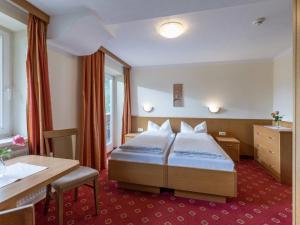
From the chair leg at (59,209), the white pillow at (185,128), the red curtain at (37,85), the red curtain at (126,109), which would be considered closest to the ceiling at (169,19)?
the red curtain at (37,85)

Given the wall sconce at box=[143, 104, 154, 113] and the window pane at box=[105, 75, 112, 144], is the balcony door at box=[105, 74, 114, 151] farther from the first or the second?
the wall sconce at box=[143, 104, 154, 113]

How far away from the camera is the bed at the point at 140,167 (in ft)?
7.80

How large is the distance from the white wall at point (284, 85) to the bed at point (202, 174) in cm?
209

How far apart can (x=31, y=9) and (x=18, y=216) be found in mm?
2208

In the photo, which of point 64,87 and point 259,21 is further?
point 64,87

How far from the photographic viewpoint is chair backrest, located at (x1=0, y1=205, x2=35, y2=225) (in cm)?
66

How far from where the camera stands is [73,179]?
1.76 meters

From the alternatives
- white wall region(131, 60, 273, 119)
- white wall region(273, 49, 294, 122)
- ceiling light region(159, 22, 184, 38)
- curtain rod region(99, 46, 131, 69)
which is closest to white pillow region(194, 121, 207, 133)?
white wall region(131, 60, 273, 119)

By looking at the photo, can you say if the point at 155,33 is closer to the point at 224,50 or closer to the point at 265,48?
the point at 224,50

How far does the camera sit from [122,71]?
4.65 meters

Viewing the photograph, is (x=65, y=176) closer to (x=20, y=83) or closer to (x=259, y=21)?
(x=20, y=83)

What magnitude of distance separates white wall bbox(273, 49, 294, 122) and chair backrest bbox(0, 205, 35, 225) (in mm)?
4030

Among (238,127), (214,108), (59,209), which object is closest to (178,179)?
(59,209)

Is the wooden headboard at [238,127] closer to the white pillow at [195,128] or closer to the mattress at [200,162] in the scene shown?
the white pillow at [195,128]
